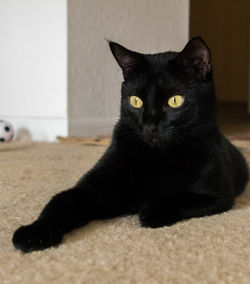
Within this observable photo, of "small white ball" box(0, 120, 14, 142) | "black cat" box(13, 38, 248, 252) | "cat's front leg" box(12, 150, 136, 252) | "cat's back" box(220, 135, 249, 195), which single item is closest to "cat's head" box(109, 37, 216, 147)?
"black cat" box(13, 38, 248, 252)

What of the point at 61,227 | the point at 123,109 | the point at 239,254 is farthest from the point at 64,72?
the point at 239,254

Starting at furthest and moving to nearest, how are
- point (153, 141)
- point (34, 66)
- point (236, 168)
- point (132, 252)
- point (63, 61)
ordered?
point (34, 66) < point (63, 61) < point (236, 168) < point (153, 141) < point (132, 252)

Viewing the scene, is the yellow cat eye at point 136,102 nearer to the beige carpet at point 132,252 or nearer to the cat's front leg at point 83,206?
the cat's front leg at point 83,206

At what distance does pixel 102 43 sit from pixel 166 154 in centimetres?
170

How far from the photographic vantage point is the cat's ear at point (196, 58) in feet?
2.94

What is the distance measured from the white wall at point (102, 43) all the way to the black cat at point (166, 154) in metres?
1.42

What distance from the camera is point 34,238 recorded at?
2.17 ft

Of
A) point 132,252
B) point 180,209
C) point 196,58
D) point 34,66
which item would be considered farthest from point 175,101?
point 34,66

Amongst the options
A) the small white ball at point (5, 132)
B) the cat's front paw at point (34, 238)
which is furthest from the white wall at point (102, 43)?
the cat's front paw at point (34, 238)

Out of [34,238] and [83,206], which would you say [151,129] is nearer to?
[83,206]

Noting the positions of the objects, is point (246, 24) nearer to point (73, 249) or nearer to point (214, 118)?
point (214, 118)

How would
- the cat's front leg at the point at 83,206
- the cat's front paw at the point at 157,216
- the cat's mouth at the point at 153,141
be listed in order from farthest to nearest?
1. the cat's mouth at the point at 153,141
2. the cat's front paw at the point at 157,216
3. the cat's front leg at the point at 83,206

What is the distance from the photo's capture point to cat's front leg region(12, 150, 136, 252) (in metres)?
0.67

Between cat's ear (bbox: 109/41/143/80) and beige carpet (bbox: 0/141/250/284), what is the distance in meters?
0.38
